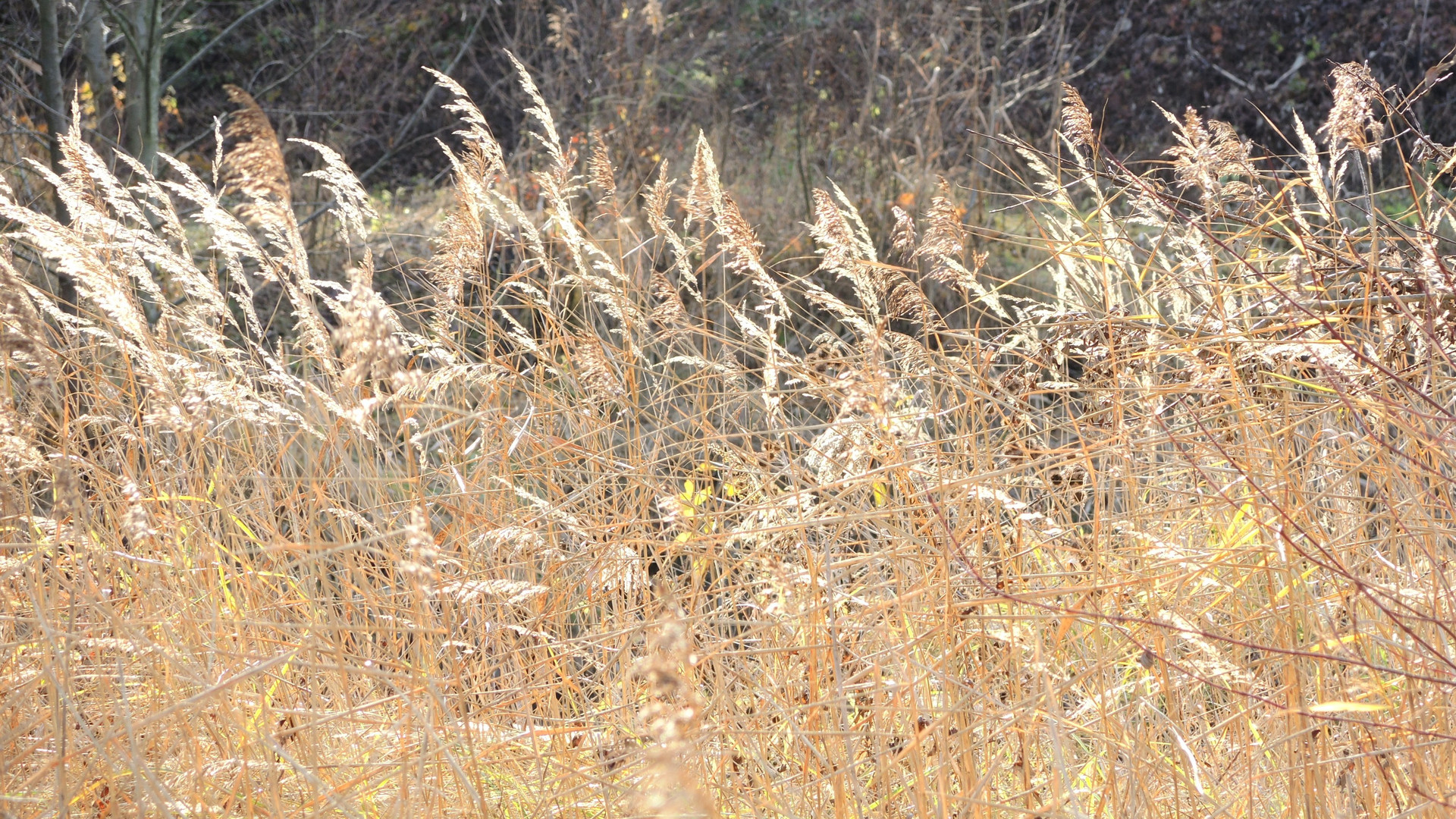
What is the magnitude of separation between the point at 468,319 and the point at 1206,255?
1.27 meters

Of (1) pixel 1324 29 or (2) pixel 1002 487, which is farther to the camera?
(1) pixel 1324 29

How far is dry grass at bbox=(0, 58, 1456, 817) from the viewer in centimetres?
143

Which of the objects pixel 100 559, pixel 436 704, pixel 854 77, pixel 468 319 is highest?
pixel 854 77

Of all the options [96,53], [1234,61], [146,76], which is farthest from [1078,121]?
[1234,61]

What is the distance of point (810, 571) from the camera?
1.59m

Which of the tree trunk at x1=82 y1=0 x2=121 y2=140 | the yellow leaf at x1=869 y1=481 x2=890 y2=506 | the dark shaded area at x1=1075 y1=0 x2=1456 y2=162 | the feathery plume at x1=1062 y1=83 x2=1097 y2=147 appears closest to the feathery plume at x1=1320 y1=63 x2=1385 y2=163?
the feathery plume at x1=1062 y1=83 x2=1097 y2=147

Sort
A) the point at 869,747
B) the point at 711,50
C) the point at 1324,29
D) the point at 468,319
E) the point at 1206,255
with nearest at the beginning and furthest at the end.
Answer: the point at 869,747 → the point at 1206,255 → the point at 468,319 → the point at 711,50 → the point at 1324,29

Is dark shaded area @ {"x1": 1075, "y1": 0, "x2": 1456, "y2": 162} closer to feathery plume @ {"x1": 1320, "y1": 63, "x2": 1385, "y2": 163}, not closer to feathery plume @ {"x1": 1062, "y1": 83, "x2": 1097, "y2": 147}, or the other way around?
feathery plume @ {"x1": 1062, "y1": 83, "x2": 1097, "y2": 147}

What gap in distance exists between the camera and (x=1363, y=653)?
156cm

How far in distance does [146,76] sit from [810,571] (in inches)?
135

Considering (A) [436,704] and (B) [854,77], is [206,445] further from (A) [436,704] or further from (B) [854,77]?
(B) [854,77]

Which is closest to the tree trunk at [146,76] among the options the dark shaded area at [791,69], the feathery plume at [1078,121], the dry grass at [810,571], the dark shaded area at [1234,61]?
the dark shaded area at [791,69]

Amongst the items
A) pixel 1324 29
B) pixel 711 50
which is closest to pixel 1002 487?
pixel 711 50

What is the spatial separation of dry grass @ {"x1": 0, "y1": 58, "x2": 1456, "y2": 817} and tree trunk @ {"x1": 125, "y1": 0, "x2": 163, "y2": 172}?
202 cm
